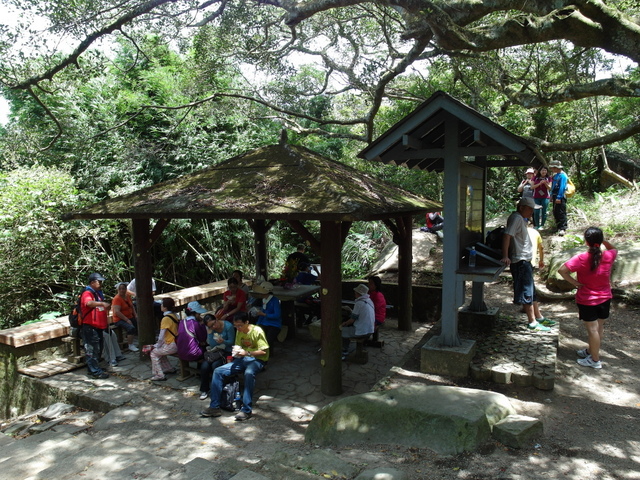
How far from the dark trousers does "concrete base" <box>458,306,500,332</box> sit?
5895 millimetres

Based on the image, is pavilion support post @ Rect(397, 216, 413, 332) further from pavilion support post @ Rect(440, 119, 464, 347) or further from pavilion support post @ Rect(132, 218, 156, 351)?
pavilion support post @ Rect(132, 218, 156, 351)

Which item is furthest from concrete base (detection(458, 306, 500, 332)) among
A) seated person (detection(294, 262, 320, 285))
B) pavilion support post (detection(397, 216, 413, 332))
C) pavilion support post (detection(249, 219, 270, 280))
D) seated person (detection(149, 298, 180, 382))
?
seated person (detection(149, 298, 180, 382))

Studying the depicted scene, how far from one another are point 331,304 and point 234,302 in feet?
7.77

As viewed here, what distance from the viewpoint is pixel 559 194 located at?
1141 cm

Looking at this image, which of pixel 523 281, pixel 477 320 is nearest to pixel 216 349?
pixel 477 320

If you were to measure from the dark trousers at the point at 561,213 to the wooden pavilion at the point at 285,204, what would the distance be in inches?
214

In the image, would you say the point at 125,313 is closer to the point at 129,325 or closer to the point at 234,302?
the point at 129,325

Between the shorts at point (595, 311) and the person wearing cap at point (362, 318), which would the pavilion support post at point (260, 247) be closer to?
the person wearing cap at point (362, 318)

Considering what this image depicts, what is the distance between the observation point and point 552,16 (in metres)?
5.96

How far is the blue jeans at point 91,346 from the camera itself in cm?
718

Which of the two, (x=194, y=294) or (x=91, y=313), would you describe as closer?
(x=91, y=313)

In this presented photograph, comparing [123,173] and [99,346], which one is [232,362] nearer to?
[99,346]

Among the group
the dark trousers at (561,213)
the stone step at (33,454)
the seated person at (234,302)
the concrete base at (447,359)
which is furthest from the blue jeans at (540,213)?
the stone step at (33,454)

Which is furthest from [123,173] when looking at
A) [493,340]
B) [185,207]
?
[493,340]
